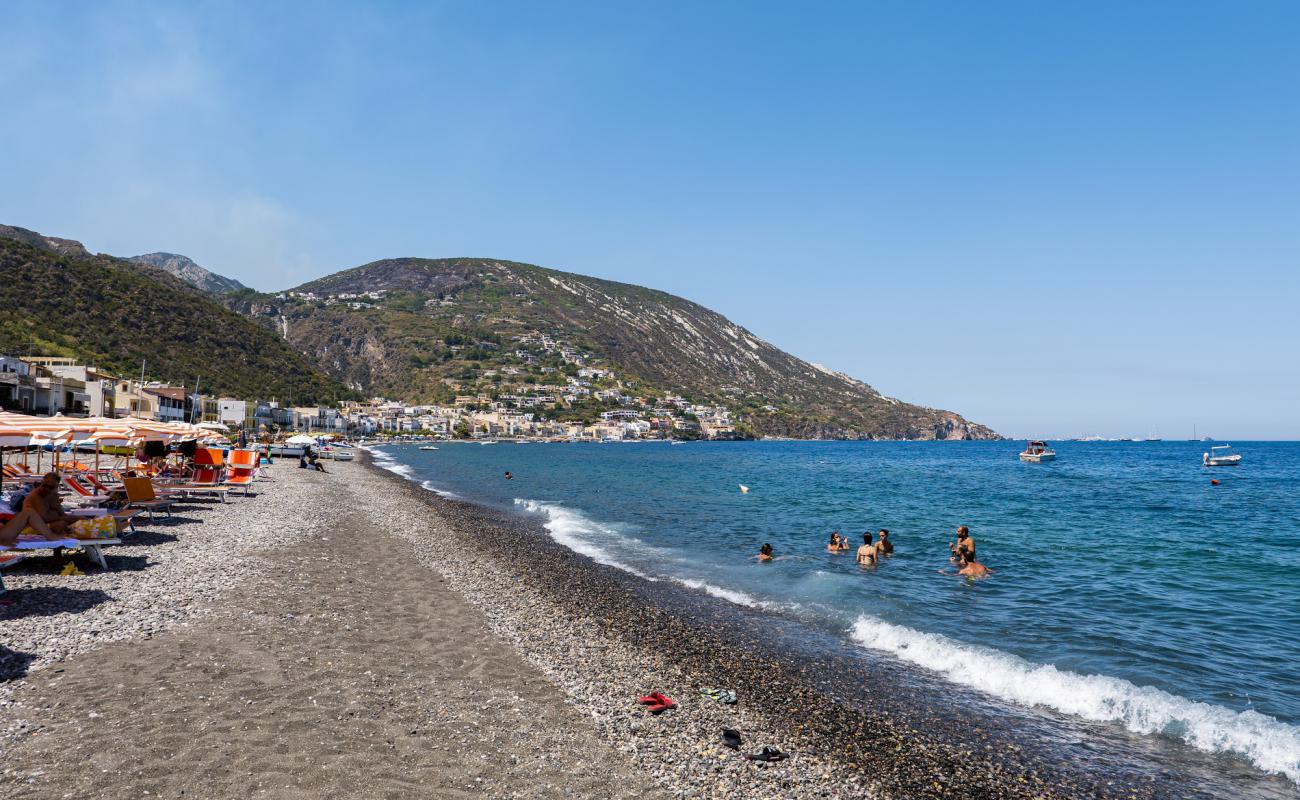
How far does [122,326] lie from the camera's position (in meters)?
93.9

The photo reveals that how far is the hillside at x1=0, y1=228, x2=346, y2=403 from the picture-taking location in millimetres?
84375

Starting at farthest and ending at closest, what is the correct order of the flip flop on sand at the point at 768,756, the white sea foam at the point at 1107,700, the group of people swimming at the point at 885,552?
1. the group of people swimming at the point at 885,552
2. the white sea foam at the point at 1107,700
3. the flip flop on sand at the point at 768,756

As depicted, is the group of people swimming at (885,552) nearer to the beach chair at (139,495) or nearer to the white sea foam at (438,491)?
the beach chair at (139,495)

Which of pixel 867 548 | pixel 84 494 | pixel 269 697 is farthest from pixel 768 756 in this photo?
pixel 84 494

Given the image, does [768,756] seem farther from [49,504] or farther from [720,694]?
[49,504]

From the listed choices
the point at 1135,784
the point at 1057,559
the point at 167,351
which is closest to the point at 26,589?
the point at 1135,784

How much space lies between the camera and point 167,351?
97.2 m

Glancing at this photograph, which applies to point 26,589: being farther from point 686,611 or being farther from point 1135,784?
point 1135,784

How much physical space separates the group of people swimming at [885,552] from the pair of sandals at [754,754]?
41.3ft

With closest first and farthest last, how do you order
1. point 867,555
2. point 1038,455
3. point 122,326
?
1. point 867,555
2. point 122,326
3. point 1038,455

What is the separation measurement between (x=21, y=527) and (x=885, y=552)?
69.7ft

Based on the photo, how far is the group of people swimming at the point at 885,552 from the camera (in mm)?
18641

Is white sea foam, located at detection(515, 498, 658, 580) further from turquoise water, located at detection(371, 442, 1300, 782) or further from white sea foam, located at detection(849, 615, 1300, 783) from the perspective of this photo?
white sea foam, located at detection(849, 615, 1300, 783)

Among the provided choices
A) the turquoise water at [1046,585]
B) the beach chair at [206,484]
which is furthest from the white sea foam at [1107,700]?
the beach chair at [206,484]
